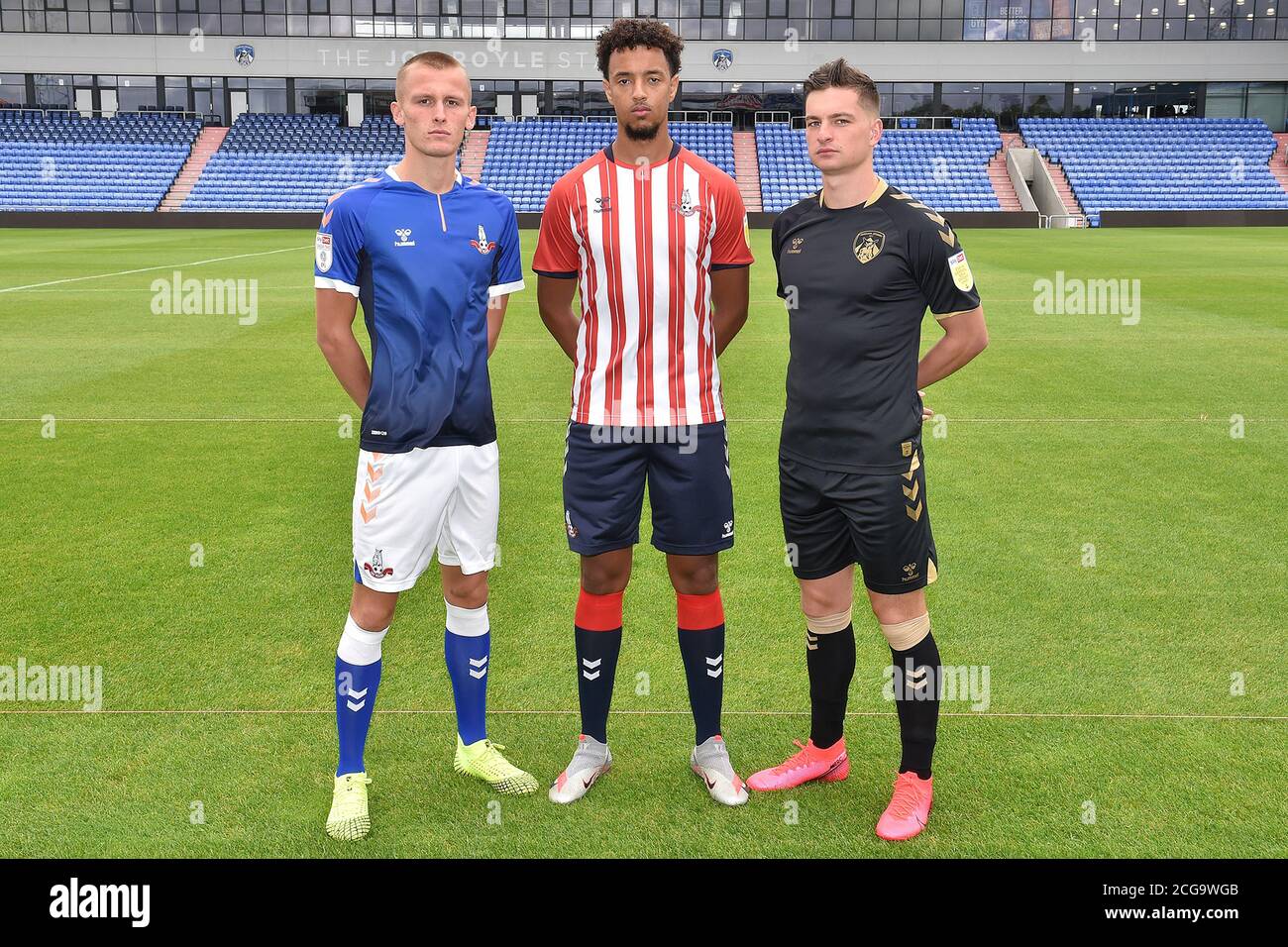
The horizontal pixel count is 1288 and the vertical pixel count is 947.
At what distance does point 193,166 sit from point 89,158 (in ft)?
12.0

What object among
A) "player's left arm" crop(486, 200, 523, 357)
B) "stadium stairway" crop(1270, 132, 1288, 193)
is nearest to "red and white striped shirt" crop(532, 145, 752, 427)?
"player's left arm" crop(486, 200, 523, 357)

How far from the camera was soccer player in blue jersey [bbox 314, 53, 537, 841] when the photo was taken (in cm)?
341

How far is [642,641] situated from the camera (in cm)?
491

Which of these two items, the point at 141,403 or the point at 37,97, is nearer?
the point at 141,403

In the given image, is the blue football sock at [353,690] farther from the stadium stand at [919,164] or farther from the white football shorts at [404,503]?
the stadium stand at [919,164]

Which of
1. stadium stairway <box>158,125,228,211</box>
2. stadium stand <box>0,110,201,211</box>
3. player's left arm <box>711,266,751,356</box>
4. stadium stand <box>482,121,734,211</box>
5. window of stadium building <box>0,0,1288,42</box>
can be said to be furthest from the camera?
window of stadium building <box>0,0,1288,42</box>

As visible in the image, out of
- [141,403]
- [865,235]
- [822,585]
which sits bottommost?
[141,403]

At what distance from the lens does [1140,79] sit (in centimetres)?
4647

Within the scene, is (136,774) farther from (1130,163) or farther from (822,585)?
(1130,163)

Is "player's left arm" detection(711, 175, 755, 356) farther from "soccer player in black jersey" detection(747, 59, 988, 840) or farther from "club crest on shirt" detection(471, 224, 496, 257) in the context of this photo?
"club crest on shirt" detection(471, 224, 496, 257)

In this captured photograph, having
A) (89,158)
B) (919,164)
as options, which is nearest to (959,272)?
(919,164)

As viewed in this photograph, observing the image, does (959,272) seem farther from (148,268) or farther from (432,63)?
(148,268)

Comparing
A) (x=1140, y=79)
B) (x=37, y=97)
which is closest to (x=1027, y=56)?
(x=1140, y=79)
